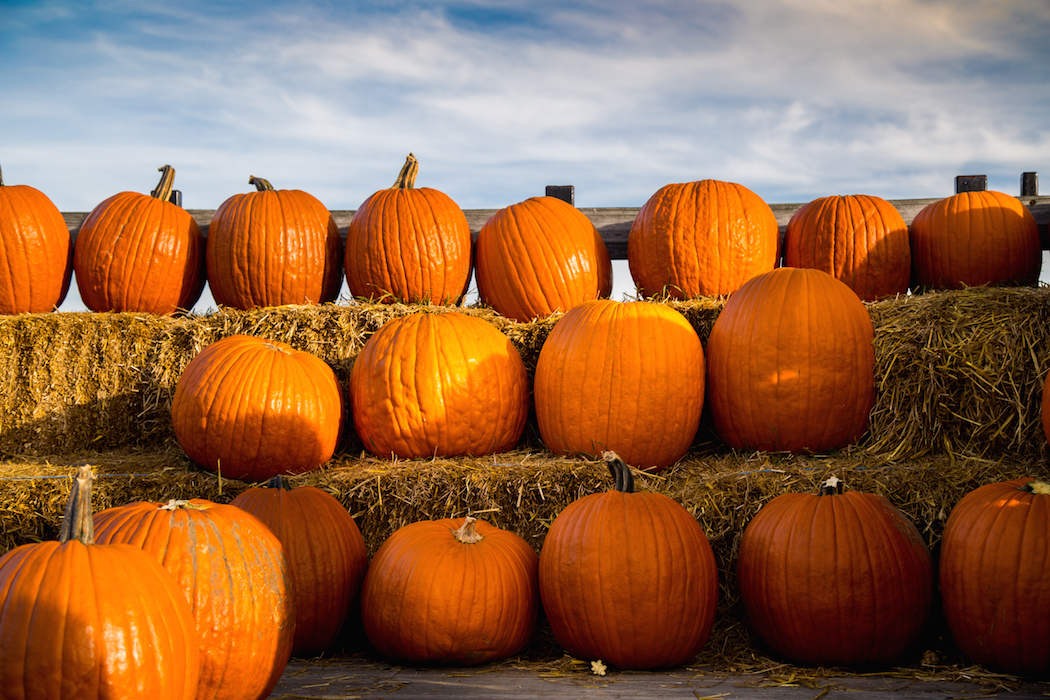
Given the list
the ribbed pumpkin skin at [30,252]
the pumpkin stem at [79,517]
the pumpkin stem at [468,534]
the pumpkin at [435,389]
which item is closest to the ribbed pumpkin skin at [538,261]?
the pumpkin at [435,389]

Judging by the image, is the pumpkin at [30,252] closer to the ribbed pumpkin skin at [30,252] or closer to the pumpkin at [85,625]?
the ribbed pumpkin skin at [30,252]

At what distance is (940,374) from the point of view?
3.18 metres

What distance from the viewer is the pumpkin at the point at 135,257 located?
4344 mm

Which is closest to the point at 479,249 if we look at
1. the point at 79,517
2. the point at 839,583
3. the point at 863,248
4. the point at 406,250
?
the point at 406,250

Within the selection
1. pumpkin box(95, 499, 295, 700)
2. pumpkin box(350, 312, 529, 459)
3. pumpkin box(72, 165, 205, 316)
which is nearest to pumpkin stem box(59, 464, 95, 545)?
pumpkin box(95, 499, 295, 700)

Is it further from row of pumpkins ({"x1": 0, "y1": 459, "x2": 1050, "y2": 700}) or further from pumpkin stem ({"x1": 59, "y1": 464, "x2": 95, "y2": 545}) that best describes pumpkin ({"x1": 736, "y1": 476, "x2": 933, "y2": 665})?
pumpkin stem ({"x1": 59, "y1": 464, "x2": 95, "y2": 545})

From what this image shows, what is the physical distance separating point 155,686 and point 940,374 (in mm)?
3037

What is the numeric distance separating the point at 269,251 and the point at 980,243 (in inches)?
153

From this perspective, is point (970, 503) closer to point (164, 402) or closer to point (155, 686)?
point (155, 686)

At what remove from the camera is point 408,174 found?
4.66 metres

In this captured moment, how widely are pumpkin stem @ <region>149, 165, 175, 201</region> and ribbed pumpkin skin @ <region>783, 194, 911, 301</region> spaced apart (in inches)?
150

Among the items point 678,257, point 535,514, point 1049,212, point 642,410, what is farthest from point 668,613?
point 1049,212

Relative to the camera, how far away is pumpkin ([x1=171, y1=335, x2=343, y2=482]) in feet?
10.6

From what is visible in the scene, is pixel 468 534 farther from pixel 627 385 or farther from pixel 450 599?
pixel 627 385
